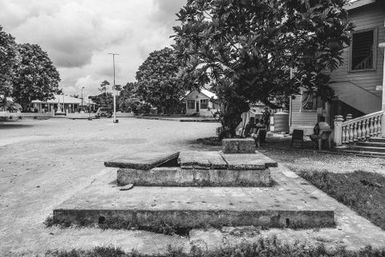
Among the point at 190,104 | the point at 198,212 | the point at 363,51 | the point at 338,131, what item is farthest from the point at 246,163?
the point at 190,104

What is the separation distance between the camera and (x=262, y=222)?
379cm

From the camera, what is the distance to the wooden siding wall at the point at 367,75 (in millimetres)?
14000

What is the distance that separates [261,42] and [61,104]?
87.0 metres

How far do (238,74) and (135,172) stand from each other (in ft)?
24.2

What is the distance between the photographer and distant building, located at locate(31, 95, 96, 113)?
78.5 meters

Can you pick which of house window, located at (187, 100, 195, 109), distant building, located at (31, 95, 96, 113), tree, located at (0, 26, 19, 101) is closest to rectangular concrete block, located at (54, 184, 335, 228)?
tree, located at (0, 26, 19, 101)

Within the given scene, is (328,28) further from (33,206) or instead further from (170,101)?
(170,101)

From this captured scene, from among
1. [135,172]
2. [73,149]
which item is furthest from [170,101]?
[135,172]

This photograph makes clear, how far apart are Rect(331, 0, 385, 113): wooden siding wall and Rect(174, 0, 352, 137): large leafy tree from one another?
3006 millimetres

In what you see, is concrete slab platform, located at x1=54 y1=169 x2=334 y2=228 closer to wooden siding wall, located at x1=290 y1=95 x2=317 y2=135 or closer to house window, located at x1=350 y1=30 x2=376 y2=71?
house window, located at x1=350 y1=30 x2=376 y2=71

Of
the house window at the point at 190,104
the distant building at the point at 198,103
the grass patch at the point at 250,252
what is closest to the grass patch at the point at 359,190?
the grass patch at the point at 250,252

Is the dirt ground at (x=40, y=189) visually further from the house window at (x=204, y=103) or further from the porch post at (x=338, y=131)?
the house window at (x=204, y=103)

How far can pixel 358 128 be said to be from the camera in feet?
40.3

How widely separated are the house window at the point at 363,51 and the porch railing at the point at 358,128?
11.6ft
